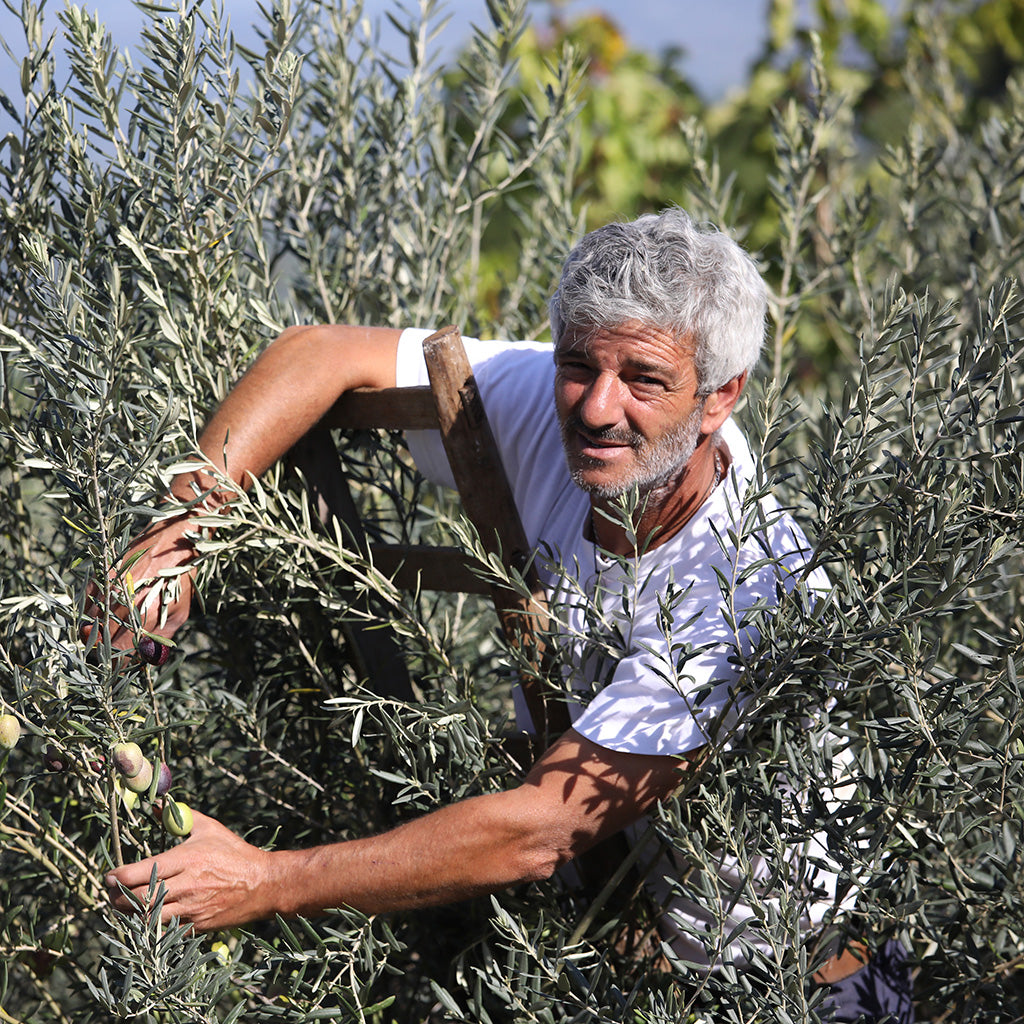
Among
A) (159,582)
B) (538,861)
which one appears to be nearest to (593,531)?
(538,861)

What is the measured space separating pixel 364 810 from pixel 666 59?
5.18m

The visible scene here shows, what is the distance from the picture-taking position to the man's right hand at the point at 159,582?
4.36ft

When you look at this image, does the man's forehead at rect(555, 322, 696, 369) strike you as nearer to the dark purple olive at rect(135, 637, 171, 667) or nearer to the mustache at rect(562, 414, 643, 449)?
the mustache at rect(562, 414, 643, 449)

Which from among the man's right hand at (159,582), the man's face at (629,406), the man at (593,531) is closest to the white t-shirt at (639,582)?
the man at (593,531)

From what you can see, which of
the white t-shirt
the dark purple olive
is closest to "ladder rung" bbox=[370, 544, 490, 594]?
the white t-shirt

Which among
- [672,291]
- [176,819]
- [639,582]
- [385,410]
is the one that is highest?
[672,291]

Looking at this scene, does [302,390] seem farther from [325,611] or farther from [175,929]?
[175,929]

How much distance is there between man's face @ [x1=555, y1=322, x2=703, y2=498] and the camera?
1.47 metres

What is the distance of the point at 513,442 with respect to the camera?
175cm

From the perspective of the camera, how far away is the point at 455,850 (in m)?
1.30

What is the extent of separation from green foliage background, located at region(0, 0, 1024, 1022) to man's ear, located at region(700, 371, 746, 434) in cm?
12

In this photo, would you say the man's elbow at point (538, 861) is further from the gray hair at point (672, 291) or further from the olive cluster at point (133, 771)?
the gray hair at point (672, 291)

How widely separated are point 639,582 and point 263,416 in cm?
59

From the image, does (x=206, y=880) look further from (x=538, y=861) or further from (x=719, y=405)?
(x=719, y=405)
